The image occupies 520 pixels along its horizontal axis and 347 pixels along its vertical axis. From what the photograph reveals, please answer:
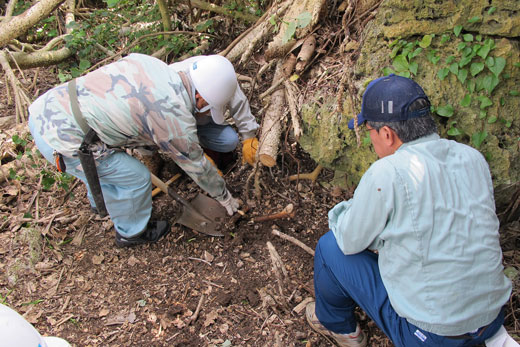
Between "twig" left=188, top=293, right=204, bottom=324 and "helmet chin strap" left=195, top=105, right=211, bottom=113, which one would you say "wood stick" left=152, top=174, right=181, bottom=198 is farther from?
"twig" left=188, top=293, right=204, bottom=324

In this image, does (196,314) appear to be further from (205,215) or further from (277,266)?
(205,215)

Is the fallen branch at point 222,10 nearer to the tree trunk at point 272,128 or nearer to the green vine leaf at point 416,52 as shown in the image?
the tree trunk at point 272,128

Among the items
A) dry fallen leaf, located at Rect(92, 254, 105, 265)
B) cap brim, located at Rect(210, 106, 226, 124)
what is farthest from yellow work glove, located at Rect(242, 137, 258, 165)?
dry fallen leaf, located at Rect(92, 254, 105, 265)

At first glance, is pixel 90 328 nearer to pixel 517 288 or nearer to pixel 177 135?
pixel 177 135

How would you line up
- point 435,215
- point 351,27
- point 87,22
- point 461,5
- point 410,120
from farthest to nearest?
1. point 87,22
2. point 351,27
3. point 461,5
4. point 410,120
5. point 435,215

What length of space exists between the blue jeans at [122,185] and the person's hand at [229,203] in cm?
59

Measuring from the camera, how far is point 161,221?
126 inches

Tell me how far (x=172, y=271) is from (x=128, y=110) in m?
1.23

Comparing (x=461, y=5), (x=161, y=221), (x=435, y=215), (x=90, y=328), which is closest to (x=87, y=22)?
(x=161, y=221)

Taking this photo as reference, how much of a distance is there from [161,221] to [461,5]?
2631 mm

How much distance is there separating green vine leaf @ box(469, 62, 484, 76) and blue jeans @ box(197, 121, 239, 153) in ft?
6.14

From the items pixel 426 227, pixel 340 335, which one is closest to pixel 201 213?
pixel 340 335

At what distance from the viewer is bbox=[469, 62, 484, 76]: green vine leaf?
2.26m

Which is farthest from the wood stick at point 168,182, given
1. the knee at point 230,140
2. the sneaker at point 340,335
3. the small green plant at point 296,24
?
the sneaker at point 340,335
